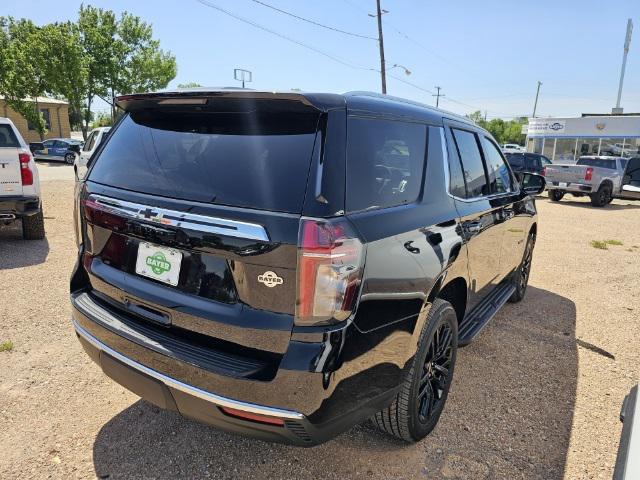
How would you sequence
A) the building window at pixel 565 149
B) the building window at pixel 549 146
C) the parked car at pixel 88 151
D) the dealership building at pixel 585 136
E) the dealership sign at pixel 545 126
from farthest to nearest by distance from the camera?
the building window at pixel 549 146 → the dealership sign at pixel 545 126 → the building window at pixel 565 149 → the dealership building at pixel 585 136 → the parked car at pixel 88 151

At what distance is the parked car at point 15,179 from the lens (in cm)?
604

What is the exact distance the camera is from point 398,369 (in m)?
2.13

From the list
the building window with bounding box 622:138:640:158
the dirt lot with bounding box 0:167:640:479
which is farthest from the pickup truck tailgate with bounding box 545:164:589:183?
the building window with bounding box 622:138:640:158

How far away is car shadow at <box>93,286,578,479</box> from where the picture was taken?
2346mm

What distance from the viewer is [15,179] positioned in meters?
6.11

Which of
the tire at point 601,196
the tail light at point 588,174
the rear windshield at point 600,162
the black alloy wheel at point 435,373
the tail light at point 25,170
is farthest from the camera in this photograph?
the rear windshield at point 600,162

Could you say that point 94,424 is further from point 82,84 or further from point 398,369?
point 82,84

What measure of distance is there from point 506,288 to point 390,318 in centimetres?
279

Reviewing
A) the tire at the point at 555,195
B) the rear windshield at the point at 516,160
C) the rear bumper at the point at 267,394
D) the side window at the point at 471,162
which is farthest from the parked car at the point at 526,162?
the rear bumper at the point at 267,394

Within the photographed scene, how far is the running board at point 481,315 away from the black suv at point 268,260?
584 mm

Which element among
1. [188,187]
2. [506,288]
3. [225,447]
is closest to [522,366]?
[506,288]

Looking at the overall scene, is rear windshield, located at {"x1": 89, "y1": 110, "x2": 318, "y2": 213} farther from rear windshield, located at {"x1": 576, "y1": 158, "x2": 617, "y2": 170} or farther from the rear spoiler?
rear windshield, located at {"x1": 576, "y1": 158, "x2": 617, "y2": 170}

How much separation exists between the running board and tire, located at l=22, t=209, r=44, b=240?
6.28m

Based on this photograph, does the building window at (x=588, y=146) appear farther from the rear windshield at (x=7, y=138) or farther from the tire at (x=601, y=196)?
the rear windshield at (x=7, y=138)
